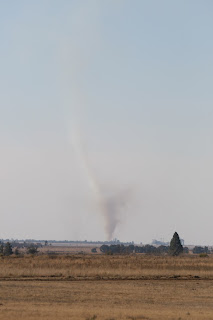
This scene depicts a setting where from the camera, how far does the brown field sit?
27141mm

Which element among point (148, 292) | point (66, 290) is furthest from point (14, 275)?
point (148, 292)

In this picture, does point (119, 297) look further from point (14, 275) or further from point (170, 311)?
point (14, 275)

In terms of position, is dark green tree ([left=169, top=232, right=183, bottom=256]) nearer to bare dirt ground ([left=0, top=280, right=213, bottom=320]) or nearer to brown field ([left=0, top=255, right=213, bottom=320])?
brown field ([left=0, top=255, right=213, bottom=320])

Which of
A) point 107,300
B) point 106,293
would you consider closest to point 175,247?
point 106,293

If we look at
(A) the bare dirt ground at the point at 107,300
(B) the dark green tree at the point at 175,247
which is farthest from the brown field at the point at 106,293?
(B) the dark green tree at the point at 175,247

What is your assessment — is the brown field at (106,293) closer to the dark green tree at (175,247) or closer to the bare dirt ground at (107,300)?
the bare dirt ground at (107,300)

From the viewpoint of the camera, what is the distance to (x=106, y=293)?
37.0 meters

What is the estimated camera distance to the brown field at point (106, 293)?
27141mm

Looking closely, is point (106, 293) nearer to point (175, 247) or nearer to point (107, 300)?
point (107, 300)

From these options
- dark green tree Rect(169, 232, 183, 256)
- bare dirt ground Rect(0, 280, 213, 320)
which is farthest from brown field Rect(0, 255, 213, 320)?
dark green tree Rect(169, 232, 183, 256)

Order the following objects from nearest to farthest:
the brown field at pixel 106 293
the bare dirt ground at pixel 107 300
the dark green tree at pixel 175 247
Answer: the bare dirt ground at pixel 107 300
the brown field at pixel 106 293
the dark green tree at pixel 175 247

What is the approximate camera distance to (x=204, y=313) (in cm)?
2791

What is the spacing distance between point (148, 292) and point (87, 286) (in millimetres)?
5819

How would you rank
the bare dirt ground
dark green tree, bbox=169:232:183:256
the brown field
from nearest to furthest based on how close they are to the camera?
the bare dirt ground → the brown field → dark green tree, bbox=169:232:183:256
